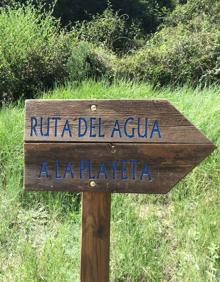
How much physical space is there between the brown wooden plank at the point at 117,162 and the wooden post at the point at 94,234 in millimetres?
77

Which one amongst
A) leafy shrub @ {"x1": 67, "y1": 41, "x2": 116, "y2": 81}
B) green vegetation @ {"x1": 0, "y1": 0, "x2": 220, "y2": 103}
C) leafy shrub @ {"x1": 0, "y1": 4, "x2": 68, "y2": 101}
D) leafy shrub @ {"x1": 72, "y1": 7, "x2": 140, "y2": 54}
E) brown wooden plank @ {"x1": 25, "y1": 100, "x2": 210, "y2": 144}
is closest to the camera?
brown wooden plank @ {"x1": 25, "y1": 100, "x2": 210, "y2": 144}

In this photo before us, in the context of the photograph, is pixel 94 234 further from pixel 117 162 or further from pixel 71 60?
pixel 71 60

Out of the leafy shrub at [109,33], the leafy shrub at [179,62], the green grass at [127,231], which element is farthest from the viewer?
the leafy shrub at [109,33]

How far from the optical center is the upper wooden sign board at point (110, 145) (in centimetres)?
205

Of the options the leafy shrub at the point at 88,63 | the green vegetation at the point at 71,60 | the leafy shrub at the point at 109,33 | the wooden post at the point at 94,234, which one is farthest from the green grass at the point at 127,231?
the leafy shrub at the point at 109,33

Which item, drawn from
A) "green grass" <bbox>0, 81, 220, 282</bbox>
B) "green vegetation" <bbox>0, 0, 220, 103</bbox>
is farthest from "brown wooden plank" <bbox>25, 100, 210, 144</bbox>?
"green vegetation" <bbox>0, 0, 220, 103</bbox>

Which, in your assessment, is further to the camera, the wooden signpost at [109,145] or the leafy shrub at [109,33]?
the leafy shrub at [109,33]

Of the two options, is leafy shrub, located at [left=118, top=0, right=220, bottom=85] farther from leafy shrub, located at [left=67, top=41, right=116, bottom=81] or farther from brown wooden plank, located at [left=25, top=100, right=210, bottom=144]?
brown wooden plank, located at [left=25, top=100, right=210, bottom=144]

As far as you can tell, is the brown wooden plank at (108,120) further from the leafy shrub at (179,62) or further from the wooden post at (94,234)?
the leafy shrub at (179,62)

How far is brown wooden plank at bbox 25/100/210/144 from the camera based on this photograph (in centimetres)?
205

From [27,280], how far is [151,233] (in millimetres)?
781

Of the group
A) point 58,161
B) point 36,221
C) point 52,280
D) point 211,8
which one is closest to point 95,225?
point 58,161

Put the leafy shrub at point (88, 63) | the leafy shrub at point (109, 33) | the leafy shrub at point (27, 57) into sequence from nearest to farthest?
the leafy shrub at point (27, 57) < the leafy shrub at point (88, 63) < the leafy shrub at point (109, 33)

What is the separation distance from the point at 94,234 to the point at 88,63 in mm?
6588
